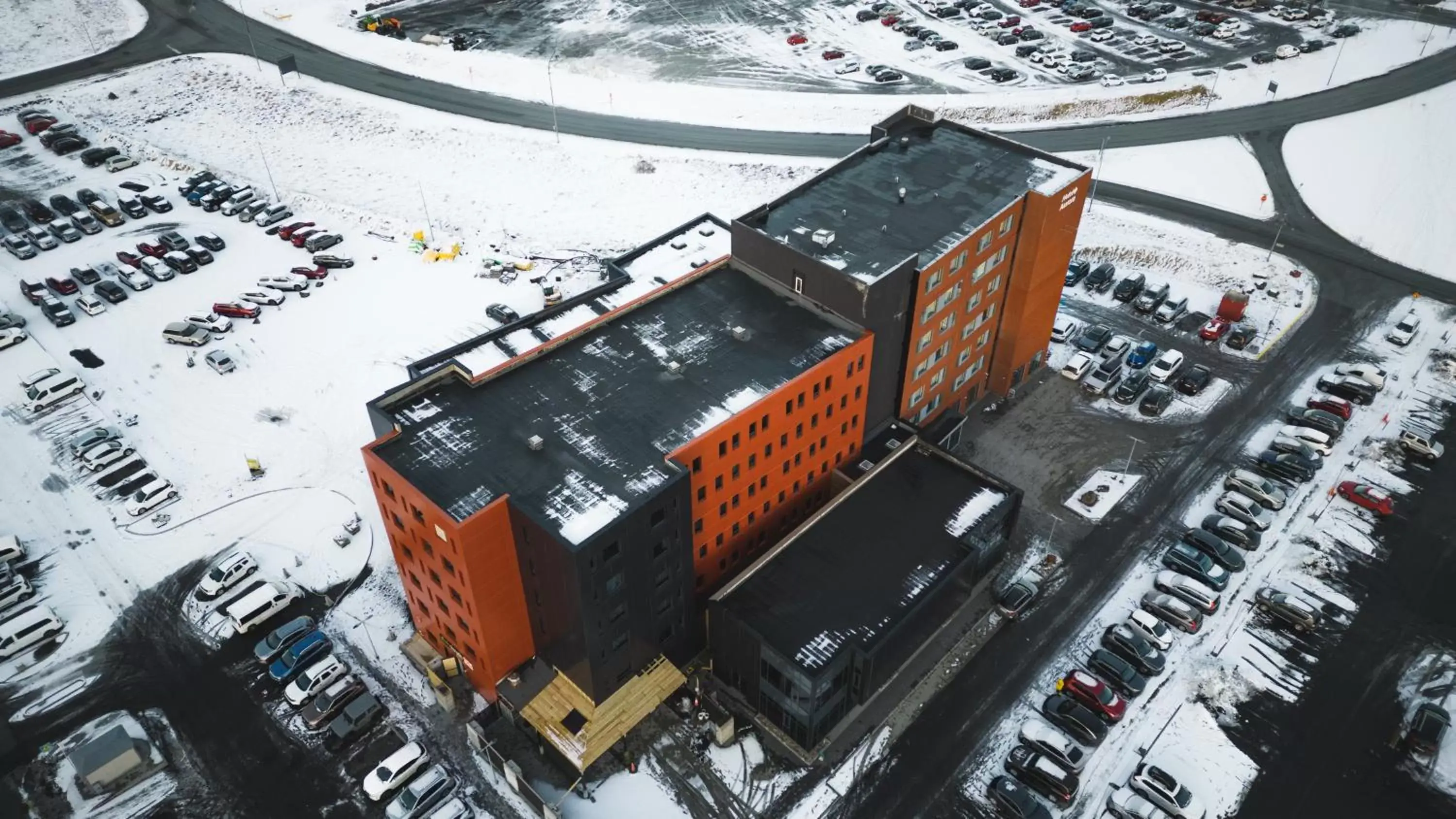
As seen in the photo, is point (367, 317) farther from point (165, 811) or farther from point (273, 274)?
point (165, 811)

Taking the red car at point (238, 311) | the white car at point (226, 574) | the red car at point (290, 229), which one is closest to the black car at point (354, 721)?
the white car at point (226, 574)

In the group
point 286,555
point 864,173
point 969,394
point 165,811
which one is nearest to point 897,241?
point 864,173

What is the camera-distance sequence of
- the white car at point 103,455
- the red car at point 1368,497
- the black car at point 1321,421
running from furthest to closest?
the black car at point 1321,421 < the white car at point 103,455 < the red car at point 1368,497

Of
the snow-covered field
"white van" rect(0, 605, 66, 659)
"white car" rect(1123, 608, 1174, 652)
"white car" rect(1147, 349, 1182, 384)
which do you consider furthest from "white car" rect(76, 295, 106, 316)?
"white car" rect(1147, 349, 1182, 384)

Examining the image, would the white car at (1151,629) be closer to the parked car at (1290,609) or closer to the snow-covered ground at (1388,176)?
the parked car at (1290,609)

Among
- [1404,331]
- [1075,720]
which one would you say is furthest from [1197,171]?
[1075,720]

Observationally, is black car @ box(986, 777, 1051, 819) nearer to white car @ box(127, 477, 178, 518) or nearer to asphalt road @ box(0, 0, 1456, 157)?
white car @ box(127, 477, 178, 518)
